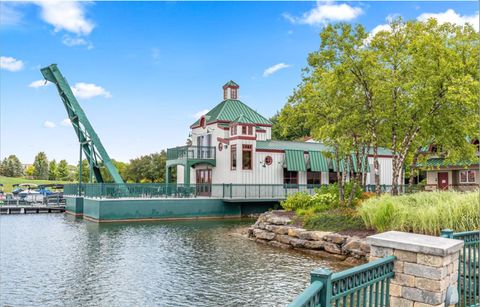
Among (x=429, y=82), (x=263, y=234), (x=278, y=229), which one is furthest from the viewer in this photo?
(x=263, y=234)

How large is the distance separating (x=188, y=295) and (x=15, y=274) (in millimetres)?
5096

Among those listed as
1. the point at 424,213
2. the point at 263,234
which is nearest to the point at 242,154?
the point at 263,234

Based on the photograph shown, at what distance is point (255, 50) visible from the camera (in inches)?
1121

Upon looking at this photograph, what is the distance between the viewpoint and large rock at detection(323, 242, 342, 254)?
500 inches

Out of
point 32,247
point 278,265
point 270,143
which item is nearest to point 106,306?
point 278,265

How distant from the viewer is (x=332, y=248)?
12.9 meters

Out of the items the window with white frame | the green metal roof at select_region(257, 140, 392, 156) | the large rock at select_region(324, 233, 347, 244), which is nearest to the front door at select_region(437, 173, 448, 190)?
the window with white frame

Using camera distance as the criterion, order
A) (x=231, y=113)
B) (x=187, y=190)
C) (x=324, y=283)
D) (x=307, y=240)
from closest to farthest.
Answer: (x=324, y=283) < (x=307, y=240) < (x=187, y=190) < (x=231, y=113)

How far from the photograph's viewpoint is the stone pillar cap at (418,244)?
4500 millimetres

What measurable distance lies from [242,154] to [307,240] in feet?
46.3

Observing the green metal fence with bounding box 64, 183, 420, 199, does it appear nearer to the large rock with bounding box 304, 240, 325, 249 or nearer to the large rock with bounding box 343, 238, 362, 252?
the large rock with bounding box 304, 240, 325, 249

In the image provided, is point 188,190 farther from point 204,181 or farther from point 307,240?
point 307,240

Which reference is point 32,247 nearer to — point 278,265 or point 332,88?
point 278,265

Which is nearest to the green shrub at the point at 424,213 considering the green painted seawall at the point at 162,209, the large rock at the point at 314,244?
the large rock at the point at 314,244
